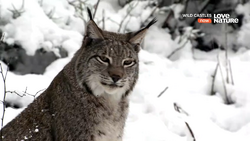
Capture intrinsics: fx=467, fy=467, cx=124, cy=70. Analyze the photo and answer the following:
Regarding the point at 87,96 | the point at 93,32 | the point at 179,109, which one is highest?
the point at 93,32

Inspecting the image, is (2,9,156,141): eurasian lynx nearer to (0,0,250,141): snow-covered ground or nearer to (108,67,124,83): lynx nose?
(108,67,124,83): lynx nose

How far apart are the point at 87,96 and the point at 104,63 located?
307 mm

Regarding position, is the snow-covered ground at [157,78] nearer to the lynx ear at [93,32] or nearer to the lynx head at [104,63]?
the lynx head at [104,63]

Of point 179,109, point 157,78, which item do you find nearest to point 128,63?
point 179,109

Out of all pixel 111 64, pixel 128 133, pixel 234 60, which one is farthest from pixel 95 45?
pixel 234 60

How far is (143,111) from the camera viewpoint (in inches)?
212

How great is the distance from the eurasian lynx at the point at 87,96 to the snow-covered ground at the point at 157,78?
3.54 ft

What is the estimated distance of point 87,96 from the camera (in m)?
3.71

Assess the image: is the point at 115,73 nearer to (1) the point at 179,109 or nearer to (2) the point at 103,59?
(2) the point at 103,59

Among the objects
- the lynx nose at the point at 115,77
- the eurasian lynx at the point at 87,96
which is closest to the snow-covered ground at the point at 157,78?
the eurasian lynx at the point at 87,96

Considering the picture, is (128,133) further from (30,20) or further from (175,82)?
(30,20)

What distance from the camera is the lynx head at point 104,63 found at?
3.60 meters

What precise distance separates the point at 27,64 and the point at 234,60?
3.05 meters

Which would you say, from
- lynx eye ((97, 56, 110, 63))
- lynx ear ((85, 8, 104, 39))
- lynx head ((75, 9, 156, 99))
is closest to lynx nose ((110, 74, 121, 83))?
lynx head ((75, 9, 156, 99))
